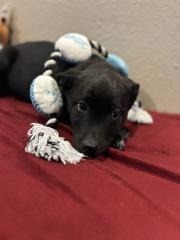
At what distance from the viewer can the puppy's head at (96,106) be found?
136 centimetres

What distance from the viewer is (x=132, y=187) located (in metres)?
1.18

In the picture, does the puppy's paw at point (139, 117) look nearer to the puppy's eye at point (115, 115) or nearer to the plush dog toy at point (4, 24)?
the puppy's eye at point (115, 115)

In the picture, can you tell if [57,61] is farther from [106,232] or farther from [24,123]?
[106,232]

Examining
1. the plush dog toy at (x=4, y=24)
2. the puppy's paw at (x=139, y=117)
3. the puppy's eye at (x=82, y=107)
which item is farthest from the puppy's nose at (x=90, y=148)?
the plush dog toy at (x=4, y=24)

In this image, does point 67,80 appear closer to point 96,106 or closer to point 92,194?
point 96,106

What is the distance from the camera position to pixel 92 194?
1.12 metres

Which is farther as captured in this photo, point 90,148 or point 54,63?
point 54,63

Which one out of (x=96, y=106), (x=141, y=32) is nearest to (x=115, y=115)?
(x=96, y=106)

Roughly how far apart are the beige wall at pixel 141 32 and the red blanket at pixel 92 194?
16.5 inches

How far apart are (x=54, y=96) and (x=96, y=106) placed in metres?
0.21

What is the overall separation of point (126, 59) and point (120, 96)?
547 millimetres

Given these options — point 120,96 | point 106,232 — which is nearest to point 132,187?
point 106,232

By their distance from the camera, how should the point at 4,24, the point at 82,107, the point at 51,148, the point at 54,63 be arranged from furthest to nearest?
the point at 4,24 → the point at 54,63 → the point at 82,107 → the point at 51,148

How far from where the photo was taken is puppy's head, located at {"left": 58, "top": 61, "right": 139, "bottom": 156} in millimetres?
1364
